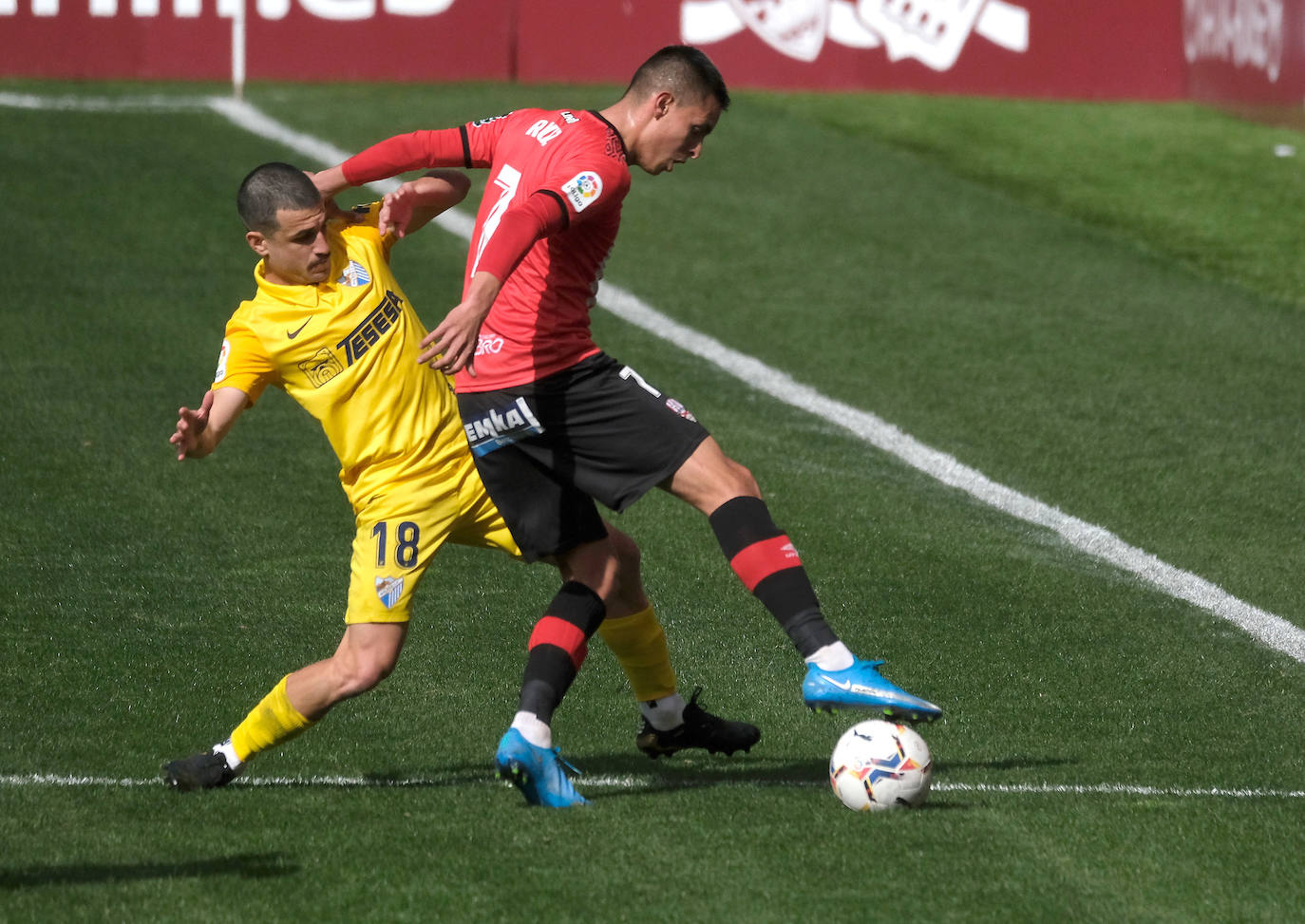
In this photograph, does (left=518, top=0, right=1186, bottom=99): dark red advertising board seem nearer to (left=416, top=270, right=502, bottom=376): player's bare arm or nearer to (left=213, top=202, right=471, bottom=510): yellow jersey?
(left=213, top=202, right=471, bottom=510): yellow jersey

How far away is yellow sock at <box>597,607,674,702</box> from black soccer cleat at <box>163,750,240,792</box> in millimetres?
1173

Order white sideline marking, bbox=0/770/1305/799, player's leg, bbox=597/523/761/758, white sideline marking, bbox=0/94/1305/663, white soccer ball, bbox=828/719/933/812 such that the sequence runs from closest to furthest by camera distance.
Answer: white soccer ball, bbox=828/719/933/812
white sideline marking, bbox=0/770/1305/799
player's leg, bbox=597/523/761/758
white sideline marking, bbox=0/94/1305/663

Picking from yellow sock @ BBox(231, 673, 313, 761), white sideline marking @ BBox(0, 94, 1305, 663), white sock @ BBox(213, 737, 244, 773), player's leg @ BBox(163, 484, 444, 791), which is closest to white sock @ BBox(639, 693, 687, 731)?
player's leg @ BBox(163, 484, 444, 791)

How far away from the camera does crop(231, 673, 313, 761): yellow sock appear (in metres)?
5.21

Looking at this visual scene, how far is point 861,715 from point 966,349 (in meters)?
5.83

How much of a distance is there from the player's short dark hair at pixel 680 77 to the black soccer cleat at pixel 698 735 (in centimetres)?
181

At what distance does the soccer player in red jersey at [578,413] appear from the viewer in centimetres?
516

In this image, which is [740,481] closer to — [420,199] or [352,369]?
[352,369]

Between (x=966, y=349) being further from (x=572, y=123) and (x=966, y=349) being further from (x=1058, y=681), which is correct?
(x=572, y=123)

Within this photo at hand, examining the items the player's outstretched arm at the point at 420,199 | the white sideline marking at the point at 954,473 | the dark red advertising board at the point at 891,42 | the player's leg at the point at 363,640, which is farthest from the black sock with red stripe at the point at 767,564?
the dark red advertising board at the point at 891,42

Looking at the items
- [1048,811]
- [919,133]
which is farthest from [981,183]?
[1048,811]

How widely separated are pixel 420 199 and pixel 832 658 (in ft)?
6.14

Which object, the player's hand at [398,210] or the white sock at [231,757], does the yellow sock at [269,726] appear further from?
the player's hand at [398,210]

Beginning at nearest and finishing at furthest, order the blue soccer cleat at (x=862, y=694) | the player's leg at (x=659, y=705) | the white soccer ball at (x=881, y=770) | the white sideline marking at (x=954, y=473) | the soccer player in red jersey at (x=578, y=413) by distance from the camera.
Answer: the blue soccer cleat at (x=862, y=694) → the white soccer ball at (x=881, y=770) → the soccer player in red jersey at (x=578, y=413) → the player's leg at (x=659, y=705) → the white sideline marking at (x=954, y=473)
